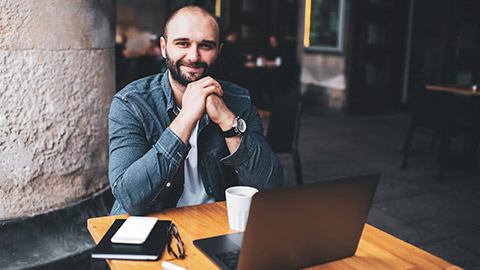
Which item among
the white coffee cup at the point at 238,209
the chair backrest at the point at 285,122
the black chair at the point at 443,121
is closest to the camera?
the white coffee cup at the point at 238,209

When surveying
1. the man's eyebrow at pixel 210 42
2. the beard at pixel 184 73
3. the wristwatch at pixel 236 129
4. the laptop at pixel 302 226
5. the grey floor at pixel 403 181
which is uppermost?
the man's eyebrow at pixel 210 42

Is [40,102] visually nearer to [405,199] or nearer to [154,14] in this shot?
[405,199]

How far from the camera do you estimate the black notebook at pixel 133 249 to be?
3.44ft

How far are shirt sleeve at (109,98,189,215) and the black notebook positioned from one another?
0.20 m

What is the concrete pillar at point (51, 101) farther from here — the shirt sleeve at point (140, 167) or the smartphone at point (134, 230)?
the smartphone at point (134, 230)

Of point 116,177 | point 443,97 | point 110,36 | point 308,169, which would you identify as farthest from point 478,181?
point 116,177

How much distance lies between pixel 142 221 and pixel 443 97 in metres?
3.95

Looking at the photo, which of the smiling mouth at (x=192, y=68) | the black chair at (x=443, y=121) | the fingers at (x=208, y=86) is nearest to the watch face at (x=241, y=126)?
the fingers at (x=208, y=86)

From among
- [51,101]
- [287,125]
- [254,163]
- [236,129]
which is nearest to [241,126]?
[236,129]

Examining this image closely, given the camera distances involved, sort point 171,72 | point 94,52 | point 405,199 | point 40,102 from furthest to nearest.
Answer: point 405,199 < point 94,52 < point 40,102 < point 171,72

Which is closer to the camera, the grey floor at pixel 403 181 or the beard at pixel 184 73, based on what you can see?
the beard at pixel 184 73

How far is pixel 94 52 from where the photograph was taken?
2184mm

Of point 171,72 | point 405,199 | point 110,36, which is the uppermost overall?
point 110,36

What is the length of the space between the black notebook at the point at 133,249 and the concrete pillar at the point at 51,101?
1.01m
